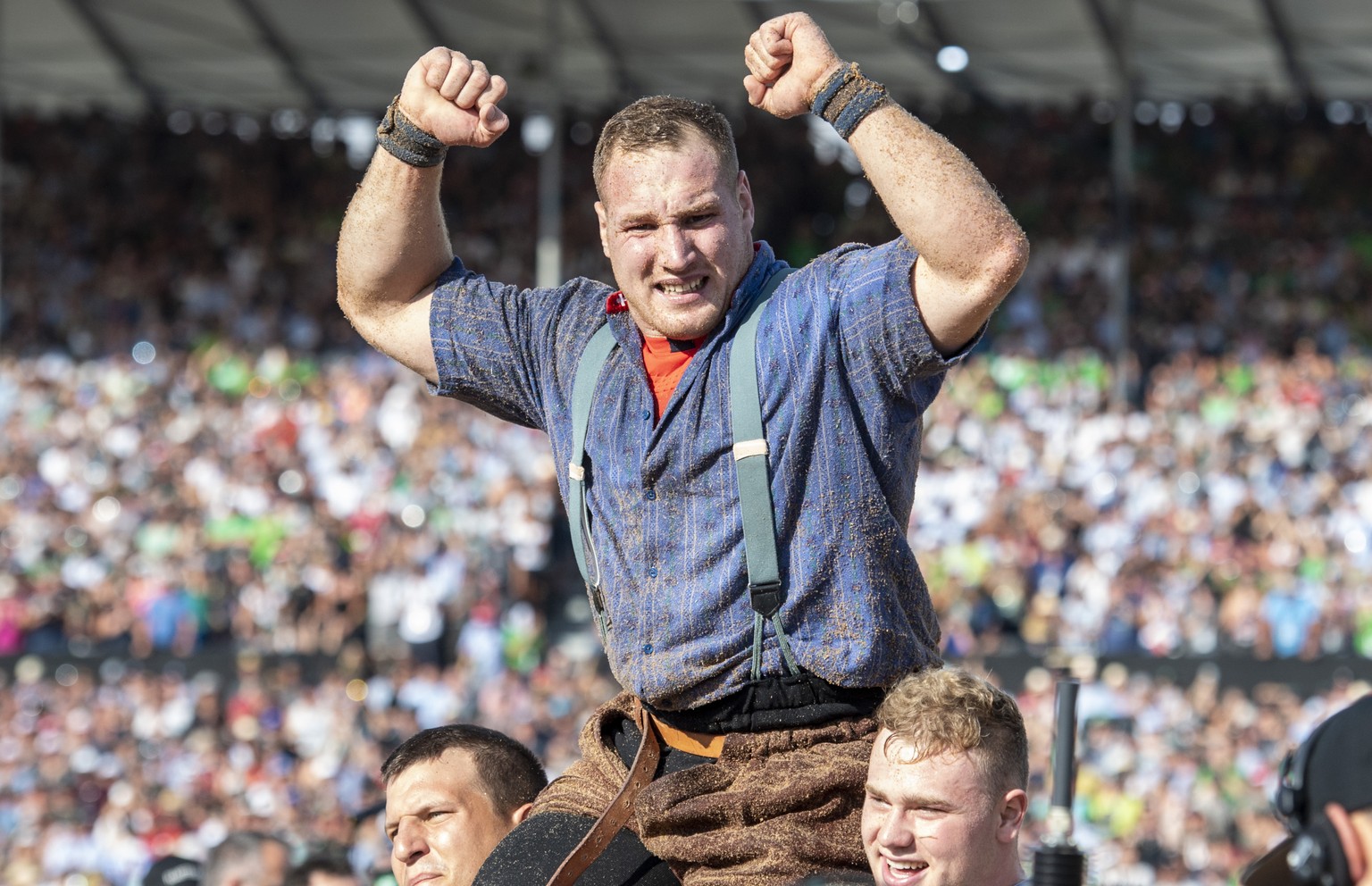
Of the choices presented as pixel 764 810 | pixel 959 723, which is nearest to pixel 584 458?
pixel 764 810

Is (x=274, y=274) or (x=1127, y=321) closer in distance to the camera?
(x=1127, y=321)

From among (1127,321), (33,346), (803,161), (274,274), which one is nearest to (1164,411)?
(1127,321)

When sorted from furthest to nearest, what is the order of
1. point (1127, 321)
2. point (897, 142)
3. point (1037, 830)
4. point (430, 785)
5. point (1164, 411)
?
point (1127, 321), point (1164, 411), point (1037, 830), point (430, 785), point (897, 142)

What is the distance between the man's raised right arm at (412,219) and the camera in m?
2.99

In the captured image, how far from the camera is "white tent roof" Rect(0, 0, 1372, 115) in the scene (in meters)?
17.7

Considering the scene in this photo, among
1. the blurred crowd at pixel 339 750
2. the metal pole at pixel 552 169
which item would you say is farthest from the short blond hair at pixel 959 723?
the metal pole at pixel 552 169

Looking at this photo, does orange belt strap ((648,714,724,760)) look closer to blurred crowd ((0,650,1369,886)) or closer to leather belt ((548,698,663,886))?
leather belt ((548,698,663,886))

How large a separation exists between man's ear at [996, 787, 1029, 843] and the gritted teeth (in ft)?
2.81

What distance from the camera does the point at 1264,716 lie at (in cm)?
1182

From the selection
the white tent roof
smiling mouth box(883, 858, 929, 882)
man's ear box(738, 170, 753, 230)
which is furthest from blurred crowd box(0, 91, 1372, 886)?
smiling mouth box(883, 858, 929, 882)

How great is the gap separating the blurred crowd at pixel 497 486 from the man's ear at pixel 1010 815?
7977 mm

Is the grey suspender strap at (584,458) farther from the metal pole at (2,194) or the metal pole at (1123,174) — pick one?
the metal pole at (2,194)

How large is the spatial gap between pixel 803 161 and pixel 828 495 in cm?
1679

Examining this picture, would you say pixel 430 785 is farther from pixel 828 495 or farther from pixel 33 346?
pixel 33 346
